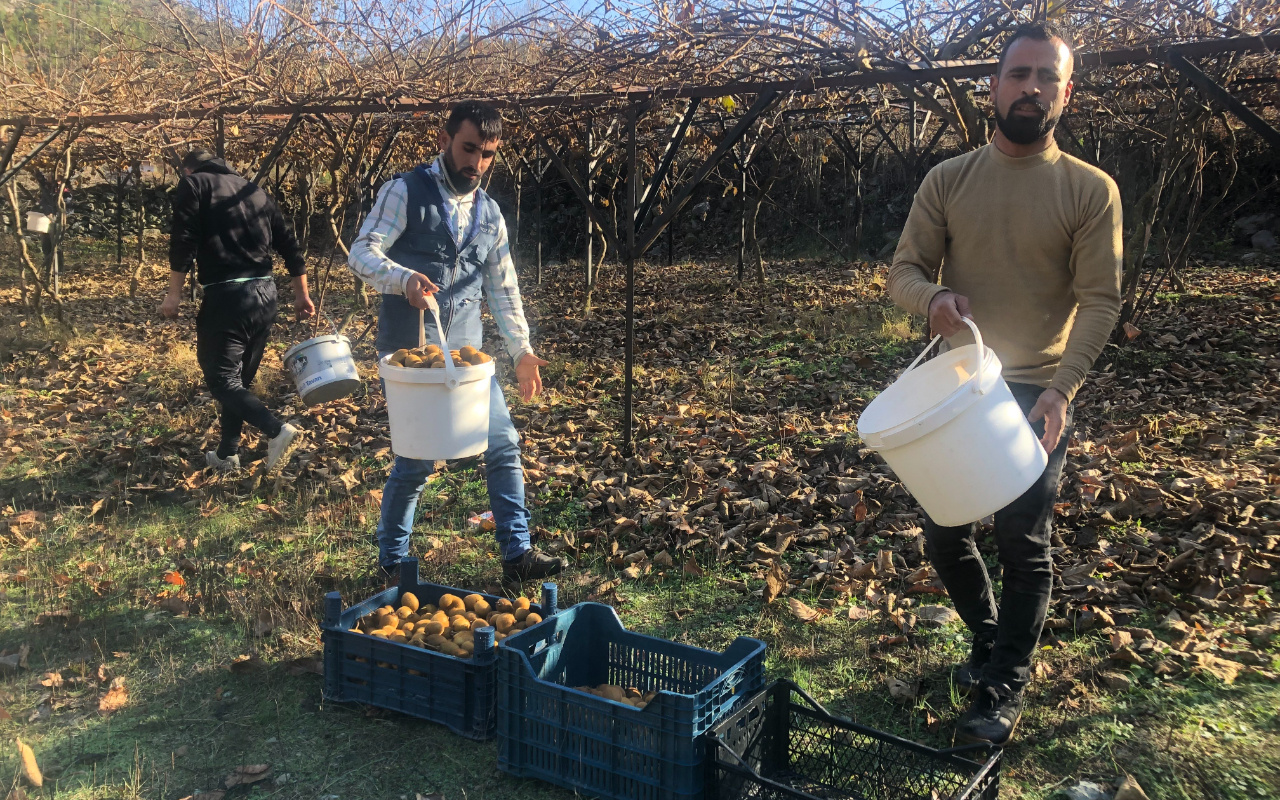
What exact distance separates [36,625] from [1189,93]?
9.00 metres

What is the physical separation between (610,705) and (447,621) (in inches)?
36.0

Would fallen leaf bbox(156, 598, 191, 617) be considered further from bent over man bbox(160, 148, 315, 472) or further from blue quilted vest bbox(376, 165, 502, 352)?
bent over man bbox(160, 148, 315, 472)

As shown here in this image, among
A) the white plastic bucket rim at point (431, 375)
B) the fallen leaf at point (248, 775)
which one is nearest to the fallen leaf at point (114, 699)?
the fallen leaf at point (248, 775)

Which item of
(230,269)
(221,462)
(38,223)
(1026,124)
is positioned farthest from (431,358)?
(38,223)

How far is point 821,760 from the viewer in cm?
251

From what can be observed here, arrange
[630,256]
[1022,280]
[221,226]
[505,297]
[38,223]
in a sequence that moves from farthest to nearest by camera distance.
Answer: [38,223], [630,256], [221,226], [505,297], [1022,280]

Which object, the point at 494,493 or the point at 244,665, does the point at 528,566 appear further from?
the point at 244,665

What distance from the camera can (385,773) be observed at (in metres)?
2.65

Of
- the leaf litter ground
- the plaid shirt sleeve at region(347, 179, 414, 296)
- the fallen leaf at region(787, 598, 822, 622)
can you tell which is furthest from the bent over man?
the fallen leaf at region(787, 598, 822, 622)

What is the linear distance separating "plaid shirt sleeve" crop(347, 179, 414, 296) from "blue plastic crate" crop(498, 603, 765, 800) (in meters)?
1.39

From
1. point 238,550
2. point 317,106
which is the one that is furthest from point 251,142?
point 238,550

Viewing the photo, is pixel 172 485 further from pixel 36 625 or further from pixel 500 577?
pixel 500 577

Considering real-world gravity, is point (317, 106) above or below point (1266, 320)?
above

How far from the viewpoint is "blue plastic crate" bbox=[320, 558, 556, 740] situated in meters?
2.76
